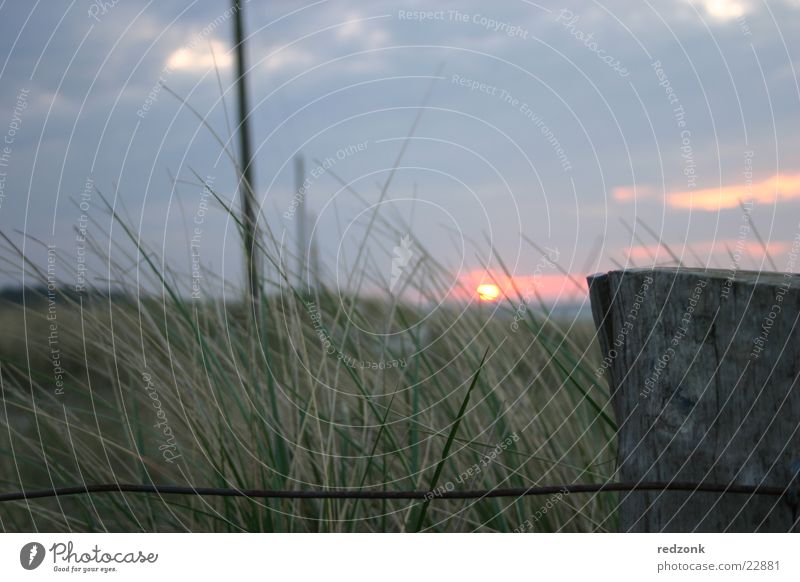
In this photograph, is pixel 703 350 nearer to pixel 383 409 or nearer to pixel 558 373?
pixel 383 409

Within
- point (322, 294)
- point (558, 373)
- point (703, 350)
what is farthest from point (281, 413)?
point (703, 350)

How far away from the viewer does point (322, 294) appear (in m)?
2.57

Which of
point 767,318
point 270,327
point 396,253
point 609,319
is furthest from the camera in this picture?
point 396,253

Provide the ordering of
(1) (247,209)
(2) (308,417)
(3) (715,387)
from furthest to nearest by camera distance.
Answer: (1) (247,209) → (2) (308,417) → (3) (715,387)

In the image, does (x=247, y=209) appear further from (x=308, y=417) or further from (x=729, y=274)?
(x=729, y=274)

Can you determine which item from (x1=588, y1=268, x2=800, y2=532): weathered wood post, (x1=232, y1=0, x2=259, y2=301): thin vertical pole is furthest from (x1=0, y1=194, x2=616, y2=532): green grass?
(x1=588, y1=268, x2=800, y2=532): weathered wood post
